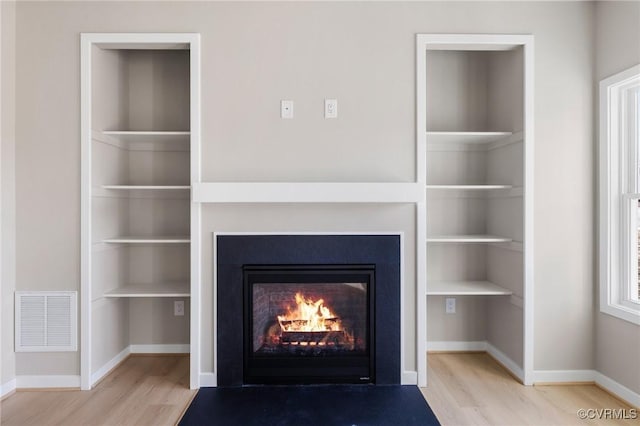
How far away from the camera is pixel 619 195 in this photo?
2607mm

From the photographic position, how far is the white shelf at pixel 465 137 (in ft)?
9.09

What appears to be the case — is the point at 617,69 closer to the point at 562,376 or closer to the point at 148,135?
the point at 562,376

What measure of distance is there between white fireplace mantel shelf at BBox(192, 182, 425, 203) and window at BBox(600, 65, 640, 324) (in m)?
1.37

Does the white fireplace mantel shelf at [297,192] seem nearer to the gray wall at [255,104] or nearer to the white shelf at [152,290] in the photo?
the gray wall at [255,104]

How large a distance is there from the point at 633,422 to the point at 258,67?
3.03 meters

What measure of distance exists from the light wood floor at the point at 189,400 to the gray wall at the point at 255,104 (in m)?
0.26

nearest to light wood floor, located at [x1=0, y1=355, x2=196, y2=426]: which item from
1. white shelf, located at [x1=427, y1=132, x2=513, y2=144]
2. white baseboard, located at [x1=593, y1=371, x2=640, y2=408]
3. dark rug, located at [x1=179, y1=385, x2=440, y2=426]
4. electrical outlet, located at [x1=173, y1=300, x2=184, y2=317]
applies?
dark rug, located at [x1=179, y1=385, x2=440, y2=426]

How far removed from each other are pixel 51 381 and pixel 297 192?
2.04 m

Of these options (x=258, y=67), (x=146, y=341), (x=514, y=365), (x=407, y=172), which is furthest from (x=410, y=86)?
(x=146, y=341)

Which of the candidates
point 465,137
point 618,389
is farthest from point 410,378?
point 465,137

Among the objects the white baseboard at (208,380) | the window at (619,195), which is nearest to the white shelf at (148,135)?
the white baseboard at (208,380)

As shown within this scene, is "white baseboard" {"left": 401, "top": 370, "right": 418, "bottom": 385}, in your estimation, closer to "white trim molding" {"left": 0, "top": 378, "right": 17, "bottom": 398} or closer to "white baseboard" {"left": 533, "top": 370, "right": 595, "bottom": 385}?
"white baseboard" {"left": 533, "top": 370, "right": 595, "bottom": 385}

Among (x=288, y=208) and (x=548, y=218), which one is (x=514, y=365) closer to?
(x=548, y=218)

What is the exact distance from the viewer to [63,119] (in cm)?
265
